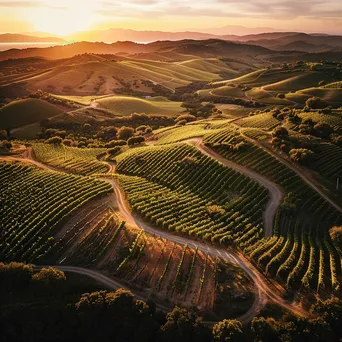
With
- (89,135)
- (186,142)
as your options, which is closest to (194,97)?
(89,135)

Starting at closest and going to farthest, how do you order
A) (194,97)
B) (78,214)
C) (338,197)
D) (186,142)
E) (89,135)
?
(78,214), (338,197), (186,142), (89,135), (194,97)

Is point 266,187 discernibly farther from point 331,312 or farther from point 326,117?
point 326,117

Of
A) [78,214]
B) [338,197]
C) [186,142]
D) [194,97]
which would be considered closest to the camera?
[78,214]

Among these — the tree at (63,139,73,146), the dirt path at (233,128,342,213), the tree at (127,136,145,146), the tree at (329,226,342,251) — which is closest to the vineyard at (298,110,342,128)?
the dirt path at (233,128,342,213)

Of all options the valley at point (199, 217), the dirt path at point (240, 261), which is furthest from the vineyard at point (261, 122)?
the dirt path at point (240, 261)

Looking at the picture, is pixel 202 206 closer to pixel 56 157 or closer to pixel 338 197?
pixel 338 197

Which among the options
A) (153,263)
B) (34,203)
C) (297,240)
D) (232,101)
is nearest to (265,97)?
A: (232,101)
